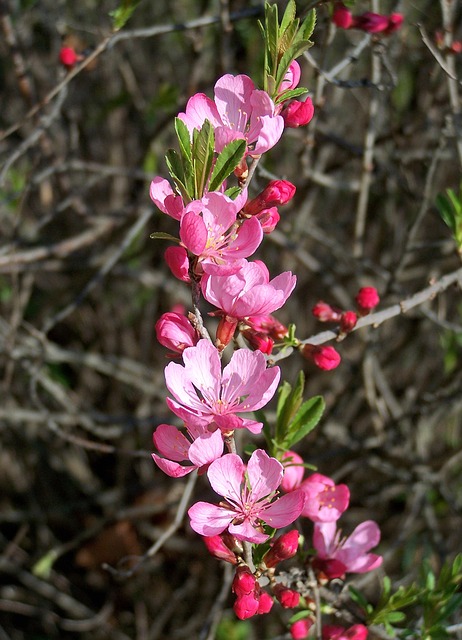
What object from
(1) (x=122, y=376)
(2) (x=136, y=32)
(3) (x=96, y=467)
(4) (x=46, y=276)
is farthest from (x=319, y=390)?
(2) (x=136, y=32)

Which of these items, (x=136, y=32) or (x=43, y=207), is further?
(x=43, y=207)

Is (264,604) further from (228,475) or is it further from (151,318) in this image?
(151,318)

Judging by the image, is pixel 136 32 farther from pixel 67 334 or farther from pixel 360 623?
pixel 67 334

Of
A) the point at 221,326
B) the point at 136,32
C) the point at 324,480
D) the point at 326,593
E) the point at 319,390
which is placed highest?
the point at 136,32

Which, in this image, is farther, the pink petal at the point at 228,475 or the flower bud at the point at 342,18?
the flower bud at the point at 342,18

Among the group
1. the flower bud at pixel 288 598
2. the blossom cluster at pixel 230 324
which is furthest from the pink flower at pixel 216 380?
the flower bud at pixel 288 598

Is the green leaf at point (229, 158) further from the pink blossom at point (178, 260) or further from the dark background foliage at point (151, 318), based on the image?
the dark background foliage at point (151, 318)

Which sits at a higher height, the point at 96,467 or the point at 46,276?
the point at 46,276
